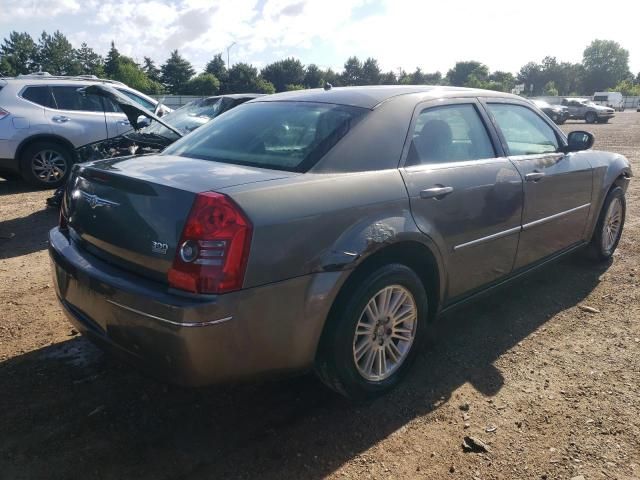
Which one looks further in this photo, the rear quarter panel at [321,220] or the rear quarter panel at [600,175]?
the rear quarter panel at [600,175]

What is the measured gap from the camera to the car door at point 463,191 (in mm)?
A: 2951

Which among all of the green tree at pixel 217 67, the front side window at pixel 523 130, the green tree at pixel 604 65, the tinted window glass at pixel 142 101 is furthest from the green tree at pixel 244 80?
the green tree at pixel 604 65

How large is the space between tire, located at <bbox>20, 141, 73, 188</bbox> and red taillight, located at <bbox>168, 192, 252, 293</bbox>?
24.0ft

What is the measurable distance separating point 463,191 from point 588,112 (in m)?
35.9

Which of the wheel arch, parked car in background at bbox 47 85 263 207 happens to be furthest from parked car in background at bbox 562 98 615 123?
the wheel arch

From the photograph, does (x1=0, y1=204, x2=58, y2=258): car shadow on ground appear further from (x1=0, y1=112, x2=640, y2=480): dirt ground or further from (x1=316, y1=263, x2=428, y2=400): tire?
(x1=316, y1=263, x2=428, y2=400): tire

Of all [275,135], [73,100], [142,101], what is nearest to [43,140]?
[73,100]

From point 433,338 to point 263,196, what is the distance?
1.87 meters

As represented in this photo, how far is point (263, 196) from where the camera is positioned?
89.7 inches

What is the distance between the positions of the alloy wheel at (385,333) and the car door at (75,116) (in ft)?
24.2

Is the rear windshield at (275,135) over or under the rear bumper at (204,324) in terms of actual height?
over

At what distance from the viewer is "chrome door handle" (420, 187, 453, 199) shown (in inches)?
114

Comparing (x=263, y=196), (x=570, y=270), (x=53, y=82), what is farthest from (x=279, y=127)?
(x=53, y=82)

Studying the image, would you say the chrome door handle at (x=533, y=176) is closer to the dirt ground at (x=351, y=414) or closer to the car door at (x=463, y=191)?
the car door at (x=463, y=191)
